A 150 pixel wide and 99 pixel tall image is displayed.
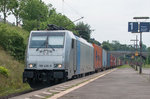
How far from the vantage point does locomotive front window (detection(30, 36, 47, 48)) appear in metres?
19.2

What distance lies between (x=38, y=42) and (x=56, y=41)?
114 centimetres

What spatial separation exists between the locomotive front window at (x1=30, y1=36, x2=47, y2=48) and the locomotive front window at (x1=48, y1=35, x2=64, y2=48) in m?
0.37

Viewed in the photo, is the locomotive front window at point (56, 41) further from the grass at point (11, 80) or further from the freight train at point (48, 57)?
the grass at point (11, 80)

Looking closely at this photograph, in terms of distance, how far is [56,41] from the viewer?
19.4m

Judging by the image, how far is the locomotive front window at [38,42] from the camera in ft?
63.1

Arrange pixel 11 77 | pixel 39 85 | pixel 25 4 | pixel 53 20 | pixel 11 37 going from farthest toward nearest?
1. pixel 25 4
2. pixel 53 20
3. pixel 11 37
4. pixel 11 77
5. pixel 39 85

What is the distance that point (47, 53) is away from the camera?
1884 cm

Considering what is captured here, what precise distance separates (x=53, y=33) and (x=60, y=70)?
107 inches

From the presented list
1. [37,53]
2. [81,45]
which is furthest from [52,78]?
[81,45]

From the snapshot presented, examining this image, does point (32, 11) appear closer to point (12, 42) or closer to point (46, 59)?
point (12, 42)

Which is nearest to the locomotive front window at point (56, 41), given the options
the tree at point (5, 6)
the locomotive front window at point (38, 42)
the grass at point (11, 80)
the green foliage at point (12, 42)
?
the locomotive front window at point (38, 42)

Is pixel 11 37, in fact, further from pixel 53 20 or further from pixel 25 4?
pixel 25 4

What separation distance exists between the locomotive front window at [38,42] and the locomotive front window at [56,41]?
1.20 feet

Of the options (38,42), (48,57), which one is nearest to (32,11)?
(38,42)
